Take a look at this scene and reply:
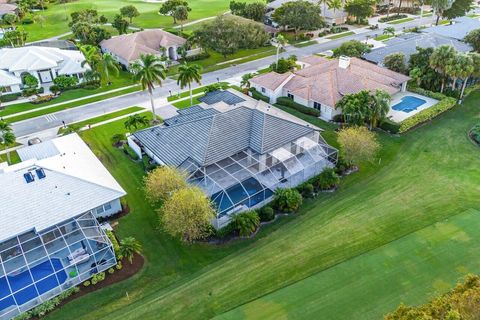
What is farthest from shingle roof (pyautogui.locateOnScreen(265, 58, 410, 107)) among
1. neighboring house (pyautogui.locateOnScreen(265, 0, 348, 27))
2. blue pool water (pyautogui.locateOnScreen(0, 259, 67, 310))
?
neighboring house (pyautogui.locateOnScreen(265, 0, 348, 27))

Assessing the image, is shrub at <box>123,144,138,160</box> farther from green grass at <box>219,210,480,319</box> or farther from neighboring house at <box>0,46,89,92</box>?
neighboring house at <box>0,46,89,92</box>

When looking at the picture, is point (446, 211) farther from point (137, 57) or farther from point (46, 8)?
point (46, 8)

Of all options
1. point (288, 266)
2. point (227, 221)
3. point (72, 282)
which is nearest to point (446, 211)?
Result: point (288, 266)

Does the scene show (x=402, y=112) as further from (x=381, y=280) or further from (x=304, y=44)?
(x=304, y=44)

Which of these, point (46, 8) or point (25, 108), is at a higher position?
point (46, 8)

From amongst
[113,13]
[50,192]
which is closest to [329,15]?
[113,13]

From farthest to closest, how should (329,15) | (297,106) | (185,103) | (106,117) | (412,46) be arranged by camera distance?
1. (329,15)
2. (412,46)
3. (185,103)
4. (297,106)
5. (106,117)
